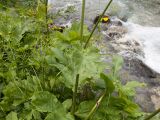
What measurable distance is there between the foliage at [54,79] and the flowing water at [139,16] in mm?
2268

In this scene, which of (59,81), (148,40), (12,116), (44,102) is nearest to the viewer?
(44,102)

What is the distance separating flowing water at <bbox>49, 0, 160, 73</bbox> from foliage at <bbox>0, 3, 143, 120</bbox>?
2268 mm

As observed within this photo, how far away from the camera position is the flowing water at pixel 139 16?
17.3ft

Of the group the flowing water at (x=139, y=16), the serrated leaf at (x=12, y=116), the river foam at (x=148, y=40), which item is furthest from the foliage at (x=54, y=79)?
the flowing water at (x=139, y=16)

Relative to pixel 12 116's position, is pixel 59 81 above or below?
above

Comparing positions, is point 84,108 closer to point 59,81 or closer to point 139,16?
point 59,81

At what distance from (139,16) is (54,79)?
420 centimetres

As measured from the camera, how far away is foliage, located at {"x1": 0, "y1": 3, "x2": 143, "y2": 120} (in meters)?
2.10

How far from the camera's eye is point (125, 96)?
243 centimetres

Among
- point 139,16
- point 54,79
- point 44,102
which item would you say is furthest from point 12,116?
point 139,16

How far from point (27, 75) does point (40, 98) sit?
1.92 feet

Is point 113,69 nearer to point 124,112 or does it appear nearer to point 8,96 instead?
point 124,112

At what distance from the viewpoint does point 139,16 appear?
6441mm

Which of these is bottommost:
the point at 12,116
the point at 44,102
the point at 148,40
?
the point at 148,40
